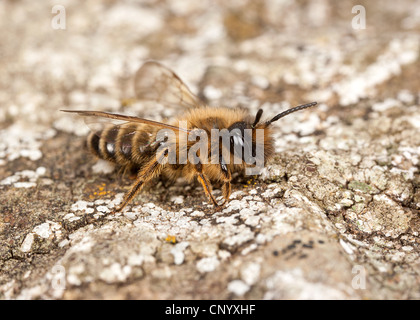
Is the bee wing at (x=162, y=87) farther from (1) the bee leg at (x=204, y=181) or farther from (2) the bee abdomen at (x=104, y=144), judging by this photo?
(1) the bee leg at (x=204, y=181)

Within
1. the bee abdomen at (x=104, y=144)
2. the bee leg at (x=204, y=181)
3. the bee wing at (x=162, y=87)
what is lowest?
the bee leg at (x=204, y=181)

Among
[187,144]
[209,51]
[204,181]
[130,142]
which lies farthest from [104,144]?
[209,51]

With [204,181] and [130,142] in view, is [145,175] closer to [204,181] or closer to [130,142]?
[130,142]

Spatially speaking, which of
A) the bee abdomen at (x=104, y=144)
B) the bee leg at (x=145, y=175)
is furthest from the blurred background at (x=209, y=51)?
the bee leg at (x=145, y=175)

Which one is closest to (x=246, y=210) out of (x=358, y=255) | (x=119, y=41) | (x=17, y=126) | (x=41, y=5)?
(x=358, y=255)

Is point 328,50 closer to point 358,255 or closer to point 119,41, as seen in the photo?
point 119,41

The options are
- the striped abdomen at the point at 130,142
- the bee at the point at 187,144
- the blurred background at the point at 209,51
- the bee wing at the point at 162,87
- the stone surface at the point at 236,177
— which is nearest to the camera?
the stone surface at the point at 236,177
